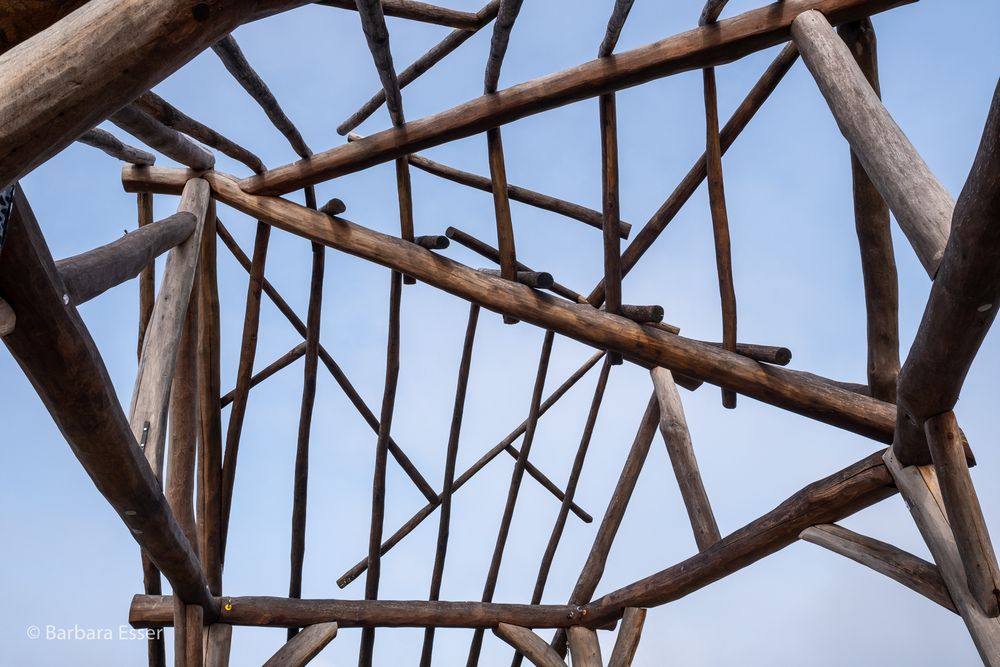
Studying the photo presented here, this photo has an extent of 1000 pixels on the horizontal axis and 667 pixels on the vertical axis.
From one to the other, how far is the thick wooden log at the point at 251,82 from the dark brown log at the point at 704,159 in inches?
72.4

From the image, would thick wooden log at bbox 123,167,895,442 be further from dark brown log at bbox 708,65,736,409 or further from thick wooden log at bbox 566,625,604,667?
thick wooden log at bbox 566,625,604,667

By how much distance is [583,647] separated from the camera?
582cm

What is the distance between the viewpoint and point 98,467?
2928 mm

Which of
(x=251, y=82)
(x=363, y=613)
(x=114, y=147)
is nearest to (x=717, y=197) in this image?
(x=251, y=82)

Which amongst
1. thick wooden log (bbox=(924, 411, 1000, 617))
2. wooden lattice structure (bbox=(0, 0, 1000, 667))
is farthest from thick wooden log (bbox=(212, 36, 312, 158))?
thick wooden log (bbox=(924, 411, 1000, 617))

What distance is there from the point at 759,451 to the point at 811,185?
916 cm

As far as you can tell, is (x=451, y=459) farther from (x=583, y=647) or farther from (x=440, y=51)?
(x=440, y=51)

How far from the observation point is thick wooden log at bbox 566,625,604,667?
18.9 ft

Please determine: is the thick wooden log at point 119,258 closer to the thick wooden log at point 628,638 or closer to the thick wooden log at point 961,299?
the thick wooden log at point 961,299

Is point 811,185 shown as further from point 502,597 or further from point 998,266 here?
point 998,266

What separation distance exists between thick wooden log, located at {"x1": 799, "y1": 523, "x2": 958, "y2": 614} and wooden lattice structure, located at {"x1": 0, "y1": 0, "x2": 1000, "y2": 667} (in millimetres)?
15

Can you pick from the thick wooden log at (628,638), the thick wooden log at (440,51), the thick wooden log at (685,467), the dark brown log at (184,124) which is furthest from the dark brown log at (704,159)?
the dark brown log at (184,124)

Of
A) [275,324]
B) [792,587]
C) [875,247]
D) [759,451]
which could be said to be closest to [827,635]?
[792,587]

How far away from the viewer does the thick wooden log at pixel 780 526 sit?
412 centimetres
